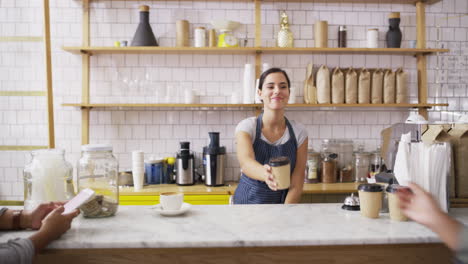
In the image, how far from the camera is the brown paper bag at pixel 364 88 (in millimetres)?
3926

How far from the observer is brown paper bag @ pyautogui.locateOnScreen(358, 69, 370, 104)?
393 cm

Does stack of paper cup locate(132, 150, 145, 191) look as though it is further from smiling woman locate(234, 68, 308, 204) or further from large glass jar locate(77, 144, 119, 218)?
large glass jar locate(77, 144, 119, 218)

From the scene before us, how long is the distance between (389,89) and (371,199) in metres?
2.52

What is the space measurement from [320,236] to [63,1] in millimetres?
3562

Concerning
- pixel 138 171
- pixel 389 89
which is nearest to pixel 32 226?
pixel 138 171

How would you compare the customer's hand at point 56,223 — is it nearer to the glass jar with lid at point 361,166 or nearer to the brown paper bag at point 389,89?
the glass jar with lid at point 361,166

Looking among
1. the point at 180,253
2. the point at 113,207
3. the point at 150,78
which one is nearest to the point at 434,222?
the point at 180,253

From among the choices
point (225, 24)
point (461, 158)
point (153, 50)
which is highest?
point (225, 24)

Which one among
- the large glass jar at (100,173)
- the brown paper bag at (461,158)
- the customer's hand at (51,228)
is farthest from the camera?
the brown paper bag at (461,158)

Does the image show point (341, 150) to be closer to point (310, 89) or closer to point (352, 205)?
point (310, 89)

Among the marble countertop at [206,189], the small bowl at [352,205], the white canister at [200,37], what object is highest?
the white canister at [200,37]

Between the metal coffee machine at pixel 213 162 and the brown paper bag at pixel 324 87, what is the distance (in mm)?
1027

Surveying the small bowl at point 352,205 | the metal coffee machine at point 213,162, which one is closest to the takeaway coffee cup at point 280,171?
the small bowl at point 352,205

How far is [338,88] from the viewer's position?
3.92 metres
